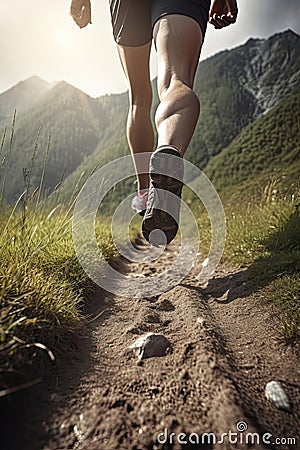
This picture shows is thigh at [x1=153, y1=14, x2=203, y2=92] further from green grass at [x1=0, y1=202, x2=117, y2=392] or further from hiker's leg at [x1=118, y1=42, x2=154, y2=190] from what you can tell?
green grass at [x1=0, y1=202, x2=117, y2=392]

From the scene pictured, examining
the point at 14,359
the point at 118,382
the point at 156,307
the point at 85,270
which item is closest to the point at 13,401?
the point at 14,359

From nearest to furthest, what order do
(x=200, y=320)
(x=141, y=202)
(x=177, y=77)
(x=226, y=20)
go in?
(x=200, y=320) < (x=177, y=77) < (x=226, y=20) < (x=141, y=202)

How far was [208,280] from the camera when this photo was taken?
2.33 m

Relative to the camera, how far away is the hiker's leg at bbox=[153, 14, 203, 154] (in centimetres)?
173

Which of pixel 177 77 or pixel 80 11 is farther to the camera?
pixel 80 11

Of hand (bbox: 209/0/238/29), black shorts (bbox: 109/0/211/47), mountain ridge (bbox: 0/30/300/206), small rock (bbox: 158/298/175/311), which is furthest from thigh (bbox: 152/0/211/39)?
mountain ridge (bbox: 0/30/300/206)

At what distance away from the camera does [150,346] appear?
4.36 ft

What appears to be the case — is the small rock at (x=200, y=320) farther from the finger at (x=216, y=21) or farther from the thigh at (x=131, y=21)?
the finger at (x=216, y=21)

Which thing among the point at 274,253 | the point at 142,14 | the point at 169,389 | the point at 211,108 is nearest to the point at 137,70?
the point at 142,14

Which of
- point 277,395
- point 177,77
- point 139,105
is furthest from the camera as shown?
point 139,105

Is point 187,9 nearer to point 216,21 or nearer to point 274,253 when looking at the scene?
point 216,21

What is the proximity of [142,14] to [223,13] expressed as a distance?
0.57m

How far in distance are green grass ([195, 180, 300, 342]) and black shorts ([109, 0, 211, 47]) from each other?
4.79 feet

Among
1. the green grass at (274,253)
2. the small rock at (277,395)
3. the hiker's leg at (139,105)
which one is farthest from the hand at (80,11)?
the small rock at (277,395)
